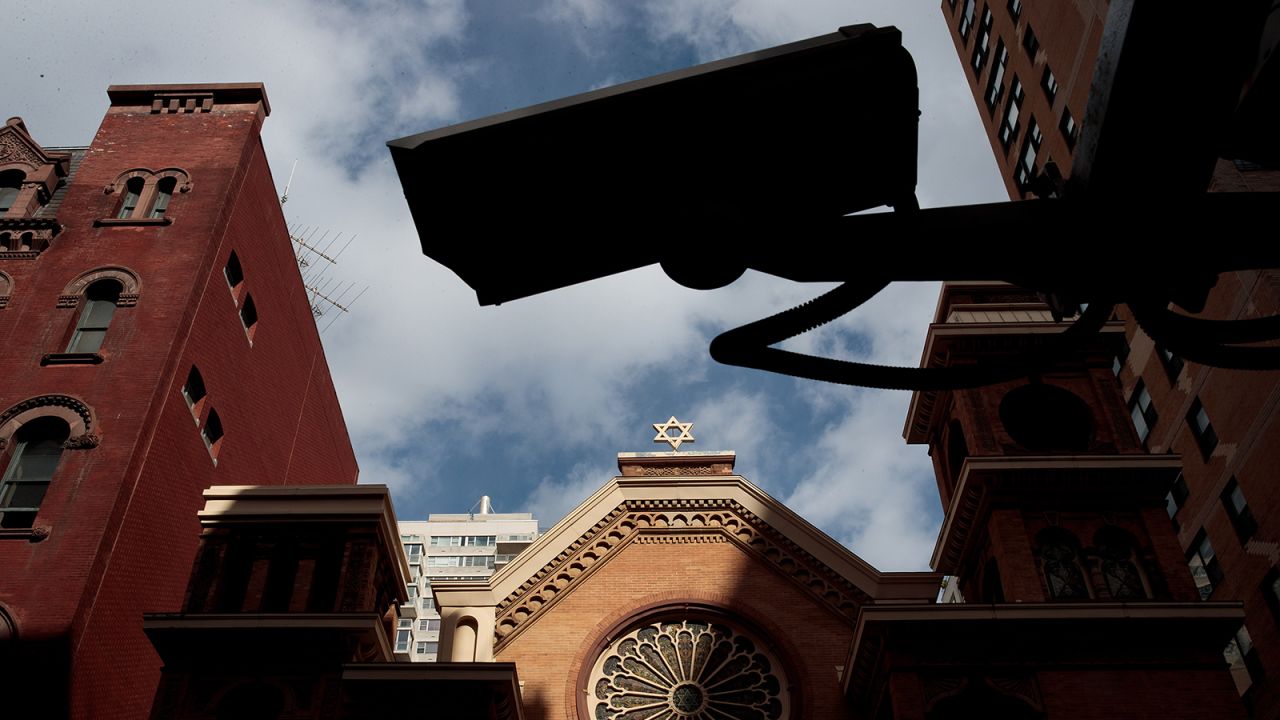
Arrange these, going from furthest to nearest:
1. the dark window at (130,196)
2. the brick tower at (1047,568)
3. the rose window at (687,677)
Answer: the dark window at (130,196) < the rose window at (687,677) < the brick tower at (1047,568)

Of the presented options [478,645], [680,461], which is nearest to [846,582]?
[680,461]

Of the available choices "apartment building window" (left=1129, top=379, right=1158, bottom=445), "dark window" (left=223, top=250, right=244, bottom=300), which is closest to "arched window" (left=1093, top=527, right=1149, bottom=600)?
"apartment building window" (left=1129, top=379, right=1158, bottom=445)

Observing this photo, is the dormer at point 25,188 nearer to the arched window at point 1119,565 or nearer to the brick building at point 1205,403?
the brick building at point 1205,403

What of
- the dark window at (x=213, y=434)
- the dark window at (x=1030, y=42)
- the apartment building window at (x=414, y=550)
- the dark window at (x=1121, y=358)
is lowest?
the dark window at (x=213, y=434)

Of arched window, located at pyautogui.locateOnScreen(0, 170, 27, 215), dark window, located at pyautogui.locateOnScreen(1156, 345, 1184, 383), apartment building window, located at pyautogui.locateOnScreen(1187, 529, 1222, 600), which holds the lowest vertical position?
apartment building window, located at pyautogui.locateOnScreen(1187, 529, 1222, 600)

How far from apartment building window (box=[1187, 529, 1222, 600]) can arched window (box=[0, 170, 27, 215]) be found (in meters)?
41.3

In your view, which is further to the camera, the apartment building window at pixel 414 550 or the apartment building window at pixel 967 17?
the apartment building window at pixel 414 550

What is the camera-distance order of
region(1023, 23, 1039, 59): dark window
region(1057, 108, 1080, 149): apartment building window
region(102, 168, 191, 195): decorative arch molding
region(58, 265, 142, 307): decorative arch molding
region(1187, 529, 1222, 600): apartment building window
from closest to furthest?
region(58, 265, 142, 307): decorative arch molding < region(102, 168, 191, 195): decorative arch molding < region(1187, 529, 1222, 600): apartment building window < region(1057, 108, 1080, 149): apartment building window < region(1023, 23, 1039, 59): dark window

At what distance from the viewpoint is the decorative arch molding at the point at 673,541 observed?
2353cm

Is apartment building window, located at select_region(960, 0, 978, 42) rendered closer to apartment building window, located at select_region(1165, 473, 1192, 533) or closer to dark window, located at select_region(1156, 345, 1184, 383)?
dark window, located at select_region(1156, 345, 1184, 383)

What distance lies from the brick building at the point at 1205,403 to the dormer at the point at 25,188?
2968cm

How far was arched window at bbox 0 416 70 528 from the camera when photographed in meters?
26.0

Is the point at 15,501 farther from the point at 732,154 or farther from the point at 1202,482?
the point at 1202,482

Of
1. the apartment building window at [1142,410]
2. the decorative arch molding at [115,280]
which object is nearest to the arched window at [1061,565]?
the apartment building window at [1142,410]
